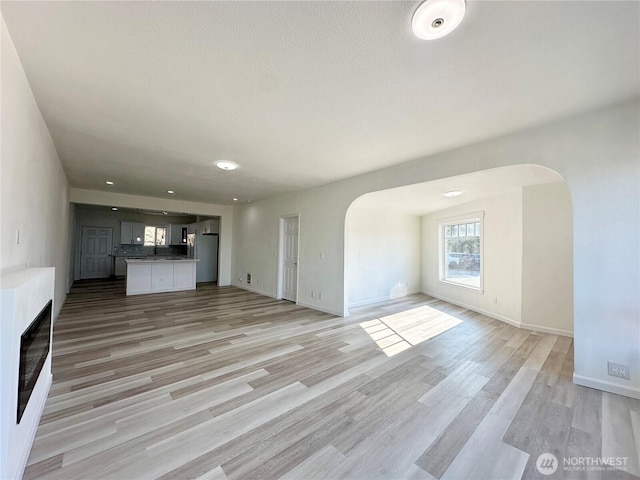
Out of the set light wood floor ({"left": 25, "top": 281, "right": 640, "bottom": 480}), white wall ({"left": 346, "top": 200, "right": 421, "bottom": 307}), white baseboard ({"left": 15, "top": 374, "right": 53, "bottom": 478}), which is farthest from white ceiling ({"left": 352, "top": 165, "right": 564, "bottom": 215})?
white baseboard ({"left": 15, "top": 374, "right": 53, "bottom": 478})

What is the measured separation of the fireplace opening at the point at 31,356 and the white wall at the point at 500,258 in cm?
600

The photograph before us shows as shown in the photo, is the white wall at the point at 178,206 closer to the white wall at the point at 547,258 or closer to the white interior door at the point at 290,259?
the white interior door at the point at 290,259

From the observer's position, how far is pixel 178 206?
742cm

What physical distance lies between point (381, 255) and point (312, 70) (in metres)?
5.06

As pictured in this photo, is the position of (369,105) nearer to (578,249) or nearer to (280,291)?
(578,249)

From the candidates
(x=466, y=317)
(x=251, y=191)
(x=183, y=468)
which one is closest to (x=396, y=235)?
(x=466, y=317)

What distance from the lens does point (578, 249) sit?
2.51m

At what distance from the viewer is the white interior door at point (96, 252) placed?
9.12 metres

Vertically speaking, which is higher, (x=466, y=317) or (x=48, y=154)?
(x=48, y=154)

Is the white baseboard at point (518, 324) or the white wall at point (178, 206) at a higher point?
the white wall at point (178, 206)

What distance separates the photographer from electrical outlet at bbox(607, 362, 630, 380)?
2.29 m

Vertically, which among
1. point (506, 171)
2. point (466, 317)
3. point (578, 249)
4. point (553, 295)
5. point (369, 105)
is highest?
point (369, 105)

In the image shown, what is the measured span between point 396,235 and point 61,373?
21.1ft

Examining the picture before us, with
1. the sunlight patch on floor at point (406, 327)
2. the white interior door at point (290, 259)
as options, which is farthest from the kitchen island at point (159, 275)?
the sunlight patch on floor at point (406, 327)
